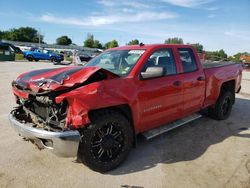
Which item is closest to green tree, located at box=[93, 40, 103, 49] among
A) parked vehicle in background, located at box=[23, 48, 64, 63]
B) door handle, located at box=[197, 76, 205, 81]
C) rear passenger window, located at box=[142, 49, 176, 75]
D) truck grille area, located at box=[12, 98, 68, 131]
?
parked vehicle in background, located at box=[23, 48, 64, 63]

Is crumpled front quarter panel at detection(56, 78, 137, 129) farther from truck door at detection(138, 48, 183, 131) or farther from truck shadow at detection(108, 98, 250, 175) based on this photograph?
truck shadow at detection(108, 98, 250, 175)

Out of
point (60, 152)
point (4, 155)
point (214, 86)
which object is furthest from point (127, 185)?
point (214, 86)

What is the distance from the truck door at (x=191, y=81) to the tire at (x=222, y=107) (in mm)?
938

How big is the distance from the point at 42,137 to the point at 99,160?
847mm

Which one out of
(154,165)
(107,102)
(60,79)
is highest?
(60,79)

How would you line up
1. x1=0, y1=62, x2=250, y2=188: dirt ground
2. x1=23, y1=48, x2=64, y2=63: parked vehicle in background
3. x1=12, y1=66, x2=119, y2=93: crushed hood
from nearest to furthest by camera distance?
1. x1=12, y1=66, x2=119, y2=93: crushed hood
2. x1=0, y1=62, x2=250, y2=188: dirt ground
3. x1=23, y1=48, x2=64, y2=63: parked vehicle in background

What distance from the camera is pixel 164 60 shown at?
179 inches

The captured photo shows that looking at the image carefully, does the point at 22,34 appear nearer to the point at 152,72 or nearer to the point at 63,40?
the point at 63,40

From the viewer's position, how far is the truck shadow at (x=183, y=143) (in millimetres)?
3882

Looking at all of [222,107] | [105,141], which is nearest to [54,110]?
[105,141]

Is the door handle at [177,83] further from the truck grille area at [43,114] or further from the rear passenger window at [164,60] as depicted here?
the truck grille area at [43,114]

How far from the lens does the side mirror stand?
3.79 m

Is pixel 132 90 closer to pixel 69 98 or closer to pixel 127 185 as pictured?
pixel 69 98

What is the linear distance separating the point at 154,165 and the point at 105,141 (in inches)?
35.3
